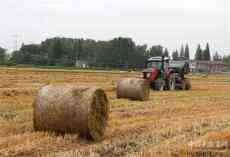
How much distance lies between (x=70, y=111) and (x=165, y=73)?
17300mm

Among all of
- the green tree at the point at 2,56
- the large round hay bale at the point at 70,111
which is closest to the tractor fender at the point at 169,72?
the large round hay bale at the point at 70,111

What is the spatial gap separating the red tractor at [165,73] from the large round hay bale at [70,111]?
1501 centimetres

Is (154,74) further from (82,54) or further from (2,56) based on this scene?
(82,54)

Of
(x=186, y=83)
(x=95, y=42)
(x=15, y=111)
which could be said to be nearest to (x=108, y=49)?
(x=95, y=42)

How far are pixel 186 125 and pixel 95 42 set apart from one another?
98.0 meters

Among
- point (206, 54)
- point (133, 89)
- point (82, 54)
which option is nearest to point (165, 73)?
point (133, 89)

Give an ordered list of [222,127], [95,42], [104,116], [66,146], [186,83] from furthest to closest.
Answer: [95,42] < [186,83] < [222,127] < [104,116] < [66,146]

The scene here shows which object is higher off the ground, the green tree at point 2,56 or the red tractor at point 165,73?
the green tree at point 2,56

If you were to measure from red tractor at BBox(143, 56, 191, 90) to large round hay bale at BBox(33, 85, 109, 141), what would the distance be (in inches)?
591

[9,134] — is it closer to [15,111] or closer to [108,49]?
[15,111]

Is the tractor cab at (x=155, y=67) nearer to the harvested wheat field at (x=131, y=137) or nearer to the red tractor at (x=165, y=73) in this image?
the red tractor at (x=165, y=73)

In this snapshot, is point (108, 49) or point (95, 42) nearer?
point (108, 49)

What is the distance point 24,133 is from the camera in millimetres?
8375

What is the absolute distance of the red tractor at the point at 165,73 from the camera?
2400 cm
